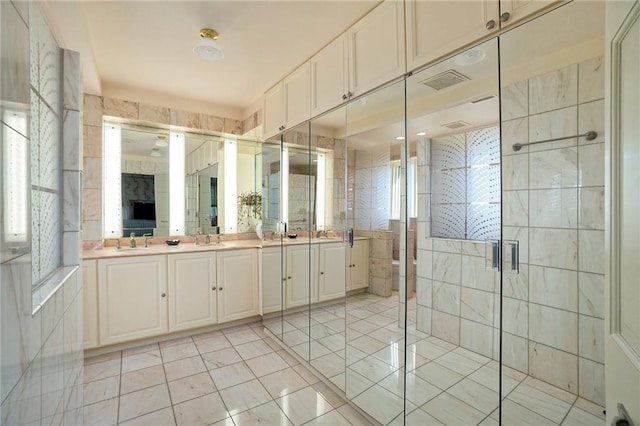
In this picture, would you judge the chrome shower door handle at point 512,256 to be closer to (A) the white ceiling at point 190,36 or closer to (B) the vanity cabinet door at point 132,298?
(A) the white ceiling at point 190,36

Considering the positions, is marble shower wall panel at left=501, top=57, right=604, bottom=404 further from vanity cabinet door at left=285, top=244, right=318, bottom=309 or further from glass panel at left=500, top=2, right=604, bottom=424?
vanity cabinet door at left=285, top=244, right=318, bottom=309

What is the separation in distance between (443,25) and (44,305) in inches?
84.0

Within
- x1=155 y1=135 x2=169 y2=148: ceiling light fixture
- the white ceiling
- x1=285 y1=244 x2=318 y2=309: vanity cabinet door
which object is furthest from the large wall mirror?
x1=285 y1=244 x2=318 y2=309: vanity cabinet door

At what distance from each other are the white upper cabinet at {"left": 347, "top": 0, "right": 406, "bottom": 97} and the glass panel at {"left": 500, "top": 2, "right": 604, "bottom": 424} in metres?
0.57

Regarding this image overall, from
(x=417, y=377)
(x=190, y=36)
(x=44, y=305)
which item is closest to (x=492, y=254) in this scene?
(x=417, y=377)

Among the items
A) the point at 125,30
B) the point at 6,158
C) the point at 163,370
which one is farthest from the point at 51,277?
the point at 125,30

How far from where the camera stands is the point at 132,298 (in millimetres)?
2799

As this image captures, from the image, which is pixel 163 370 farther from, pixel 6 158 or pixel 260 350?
pixel 6 158

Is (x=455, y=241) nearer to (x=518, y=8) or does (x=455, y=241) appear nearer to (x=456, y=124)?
(x=456, y=124)

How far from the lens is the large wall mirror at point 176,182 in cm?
326

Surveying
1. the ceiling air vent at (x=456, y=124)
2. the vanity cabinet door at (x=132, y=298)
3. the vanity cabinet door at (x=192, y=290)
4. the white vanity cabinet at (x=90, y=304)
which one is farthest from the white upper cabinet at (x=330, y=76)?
the white vanity cabinet at (x=90, y=304)

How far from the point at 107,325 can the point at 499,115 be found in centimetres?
347

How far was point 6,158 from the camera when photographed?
→ 83 cm

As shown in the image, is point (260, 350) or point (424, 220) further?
point (260, 350)
